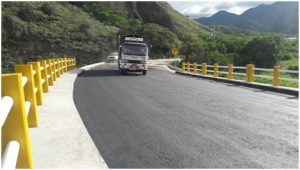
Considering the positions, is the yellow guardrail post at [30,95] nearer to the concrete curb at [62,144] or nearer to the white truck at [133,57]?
the concrete curb at [62,144]

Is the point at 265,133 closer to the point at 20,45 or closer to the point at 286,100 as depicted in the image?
the point at 286,100

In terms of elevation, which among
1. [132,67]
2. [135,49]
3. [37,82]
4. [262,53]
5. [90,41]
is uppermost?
[90,41]

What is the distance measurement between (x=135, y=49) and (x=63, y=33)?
207 feet

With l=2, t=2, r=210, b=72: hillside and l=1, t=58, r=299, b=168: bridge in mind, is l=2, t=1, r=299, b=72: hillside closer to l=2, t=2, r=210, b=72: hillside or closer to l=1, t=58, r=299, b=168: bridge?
l=2, t=2, r=210, b=72: hillside

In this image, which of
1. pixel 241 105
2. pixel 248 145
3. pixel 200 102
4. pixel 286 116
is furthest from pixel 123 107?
pixel 248 145

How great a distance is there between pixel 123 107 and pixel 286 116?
4.09 m

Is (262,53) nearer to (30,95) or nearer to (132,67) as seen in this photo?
(132,67)

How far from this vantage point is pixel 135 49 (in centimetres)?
3012

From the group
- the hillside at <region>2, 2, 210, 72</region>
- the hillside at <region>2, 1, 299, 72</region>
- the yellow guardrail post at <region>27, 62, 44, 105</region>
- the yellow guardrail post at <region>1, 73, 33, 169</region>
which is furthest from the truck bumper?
the hillside at <region>2, 2, 210, 72</region>

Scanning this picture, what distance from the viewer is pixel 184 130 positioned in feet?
25.5

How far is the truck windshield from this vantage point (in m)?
30.0

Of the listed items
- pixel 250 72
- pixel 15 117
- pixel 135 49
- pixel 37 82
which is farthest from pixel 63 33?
pixel 15 117

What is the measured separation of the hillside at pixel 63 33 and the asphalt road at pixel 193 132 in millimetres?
61772

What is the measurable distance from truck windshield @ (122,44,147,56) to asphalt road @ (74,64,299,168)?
17.6 m
